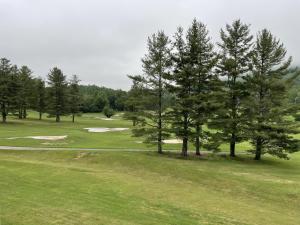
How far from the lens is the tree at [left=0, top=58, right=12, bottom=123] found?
66562mm

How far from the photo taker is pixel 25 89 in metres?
77.4

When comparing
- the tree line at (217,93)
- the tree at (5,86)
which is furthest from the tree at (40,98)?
the tree line at (217,93)

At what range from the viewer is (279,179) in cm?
2730

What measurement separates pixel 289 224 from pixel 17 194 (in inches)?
481

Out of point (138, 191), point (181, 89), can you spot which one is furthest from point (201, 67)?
point (138, 191)

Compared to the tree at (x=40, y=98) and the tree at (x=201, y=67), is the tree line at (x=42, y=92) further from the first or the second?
the tree at (x=201, y=67)

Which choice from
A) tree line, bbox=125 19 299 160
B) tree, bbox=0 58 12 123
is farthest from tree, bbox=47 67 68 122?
tree line, bbox=125 19 299 160

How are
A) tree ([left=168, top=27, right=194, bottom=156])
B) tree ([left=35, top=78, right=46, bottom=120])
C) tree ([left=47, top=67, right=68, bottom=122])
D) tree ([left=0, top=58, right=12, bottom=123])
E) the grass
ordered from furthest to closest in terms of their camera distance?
tree ([left=35, top=78, right=46, bottom=120])
tree ([left=47, top=67, right=68, bottom=122])
tree ([left=0, top=58, right=12, bottom=123])
tree ([left=168, top=27, right=194, bottom=156])
the grass

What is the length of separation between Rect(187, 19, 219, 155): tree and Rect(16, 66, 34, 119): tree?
45.9 meters

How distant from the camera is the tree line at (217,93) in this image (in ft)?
111

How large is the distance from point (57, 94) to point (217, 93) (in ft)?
180

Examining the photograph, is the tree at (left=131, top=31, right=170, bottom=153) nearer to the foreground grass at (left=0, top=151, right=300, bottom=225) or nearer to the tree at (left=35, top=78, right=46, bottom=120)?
the foreground grass at (left=0, top=151, right=300, bottom=225)

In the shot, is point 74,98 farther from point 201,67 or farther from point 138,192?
point 138,192

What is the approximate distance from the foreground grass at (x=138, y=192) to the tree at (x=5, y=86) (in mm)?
39087
